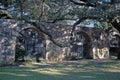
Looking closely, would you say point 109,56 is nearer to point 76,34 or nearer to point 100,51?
point 100,51

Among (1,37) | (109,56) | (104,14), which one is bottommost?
(109,56)

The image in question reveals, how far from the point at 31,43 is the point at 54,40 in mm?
5956

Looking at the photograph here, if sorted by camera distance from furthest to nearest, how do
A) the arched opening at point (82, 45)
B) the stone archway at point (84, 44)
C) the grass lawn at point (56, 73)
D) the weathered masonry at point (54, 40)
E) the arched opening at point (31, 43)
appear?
the stone archway at point (84, 44), the arched opening at point (82, 45), the arched opening at point (31, 43), the weathered masonry at point (54, 40), the grass lawn at point (56, 73)

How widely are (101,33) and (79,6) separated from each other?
6555 mm

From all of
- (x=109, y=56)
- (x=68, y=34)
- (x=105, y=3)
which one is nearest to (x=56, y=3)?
(x=105, y=3)

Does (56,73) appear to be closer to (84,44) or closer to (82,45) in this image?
(82,45)

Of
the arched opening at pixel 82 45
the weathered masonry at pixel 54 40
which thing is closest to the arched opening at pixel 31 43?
the weathered masonry at pixel 54 40

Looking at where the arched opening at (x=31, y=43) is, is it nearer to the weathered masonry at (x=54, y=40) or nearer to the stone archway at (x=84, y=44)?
the weathered masonry at (x=54, y=40)

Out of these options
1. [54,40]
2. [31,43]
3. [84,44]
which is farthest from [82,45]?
[54,40]

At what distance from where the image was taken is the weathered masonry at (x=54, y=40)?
698 inches

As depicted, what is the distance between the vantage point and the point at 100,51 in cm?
2425

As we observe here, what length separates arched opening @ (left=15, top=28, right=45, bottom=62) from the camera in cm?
1978

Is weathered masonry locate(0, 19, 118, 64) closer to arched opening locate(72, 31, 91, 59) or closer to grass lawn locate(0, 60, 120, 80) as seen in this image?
arched opening locate(72, 31, 91, 59)

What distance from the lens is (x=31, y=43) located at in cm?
2123
